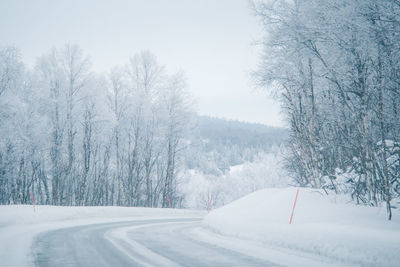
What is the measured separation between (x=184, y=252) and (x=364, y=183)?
5.59 meters

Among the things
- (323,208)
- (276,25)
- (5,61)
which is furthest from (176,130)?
(323,208)

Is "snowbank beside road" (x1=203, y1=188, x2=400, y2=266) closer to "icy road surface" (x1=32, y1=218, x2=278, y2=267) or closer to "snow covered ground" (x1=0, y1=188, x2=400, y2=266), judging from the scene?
"snow covered ground" (x1=0, y1=188, x2=400, y2=266)

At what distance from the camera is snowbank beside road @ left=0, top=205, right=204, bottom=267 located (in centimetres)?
532

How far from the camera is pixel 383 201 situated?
7.29m

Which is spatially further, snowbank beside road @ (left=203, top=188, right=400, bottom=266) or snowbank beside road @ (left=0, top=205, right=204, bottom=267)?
snowbank beside road @ (left=0, top=205, right=204, bottom=267)

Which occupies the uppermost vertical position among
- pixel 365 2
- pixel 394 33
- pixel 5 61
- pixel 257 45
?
pixel 5 61

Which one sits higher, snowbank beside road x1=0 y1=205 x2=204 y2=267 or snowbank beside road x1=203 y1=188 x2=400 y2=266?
snowbank beside road x1=203 y1=188 x2=400 y2=266

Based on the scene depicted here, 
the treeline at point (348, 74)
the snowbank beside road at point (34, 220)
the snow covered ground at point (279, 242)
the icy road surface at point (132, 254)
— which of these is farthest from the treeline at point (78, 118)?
the icy road surface at point (132, 254)

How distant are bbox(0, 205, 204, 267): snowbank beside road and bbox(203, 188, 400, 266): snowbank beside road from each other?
16.2 feet

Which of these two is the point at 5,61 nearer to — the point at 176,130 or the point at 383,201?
the point at 176,130

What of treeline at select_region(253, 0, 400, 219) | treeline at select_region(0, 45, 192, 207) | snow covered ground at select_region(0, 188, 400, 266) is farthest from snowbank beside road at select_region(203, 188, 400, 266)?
treeline at select_region(0, 45, 192, 207)

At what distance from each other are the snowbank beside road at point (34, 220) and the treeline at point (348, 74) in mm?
7871

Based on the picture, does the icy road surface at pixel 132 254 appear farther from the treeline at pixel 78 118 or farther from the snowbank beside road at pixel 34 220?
the treeline at pixel 78 118

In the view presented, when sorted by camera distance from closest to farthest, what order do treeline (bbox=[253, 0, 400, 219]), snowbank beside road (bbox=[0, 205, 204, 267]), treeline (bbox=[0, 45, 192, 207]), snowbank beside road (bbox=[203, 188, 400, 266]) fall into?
snowbank beside road (bbox=[203, 188, 400, 266])
snowbank beside road (bbox=[0, 205, 204, 267])
treeline (bbox=[253, 0, 400, 219])
treeline (bbox=[0, 45, 192, 207])
